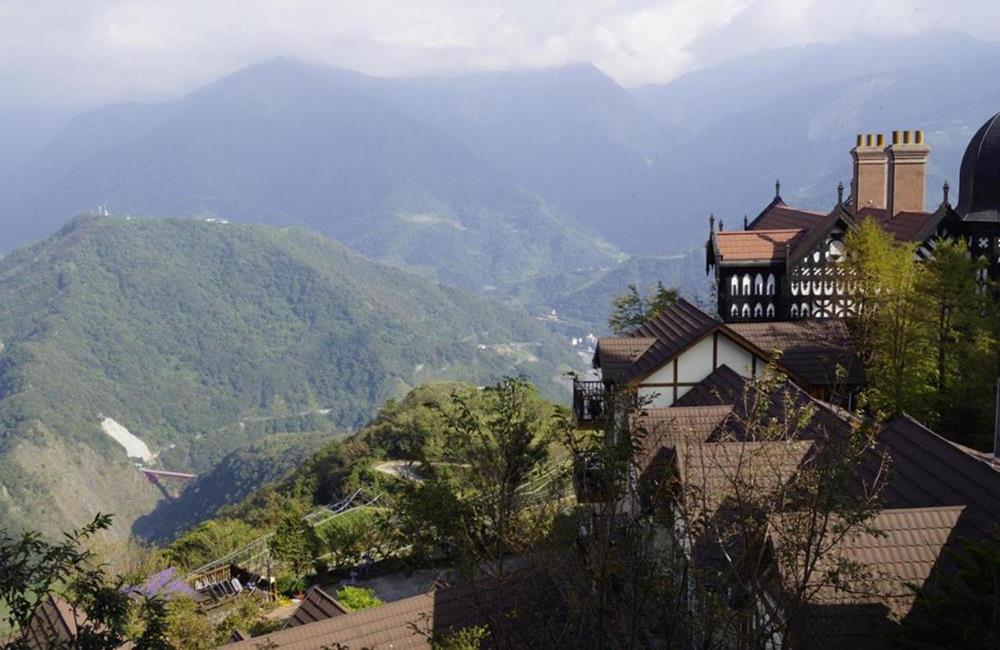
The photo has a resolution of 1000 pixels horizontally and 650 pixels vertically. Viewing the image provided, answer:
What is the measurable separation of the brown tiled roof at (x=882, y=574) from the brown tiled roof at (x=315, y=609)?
802 cm

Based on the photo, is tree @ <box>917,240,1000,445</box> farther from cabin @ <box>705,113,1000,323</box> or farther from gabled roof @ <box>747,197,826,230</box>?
gabled roof @ <box>747,197,826,230</box>

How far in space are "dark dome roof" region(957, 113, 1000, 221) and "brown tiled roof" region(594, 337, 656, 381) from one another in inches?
375

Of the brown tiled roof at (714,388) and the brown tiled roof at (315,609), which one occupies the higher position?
the brown tiled roof at (714,388)

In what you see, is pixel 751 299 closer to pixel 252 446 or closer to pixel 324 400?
pixel 252 446

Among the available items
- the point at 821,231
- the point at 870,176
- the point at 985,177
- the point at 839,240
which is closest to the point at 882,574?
the point at 821,231

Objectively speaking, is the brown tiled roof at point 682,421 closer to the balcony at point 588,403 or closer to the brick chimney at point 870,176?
the balcony at point 588,403

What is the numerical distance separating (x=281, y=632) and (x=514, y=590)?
16.2 ft

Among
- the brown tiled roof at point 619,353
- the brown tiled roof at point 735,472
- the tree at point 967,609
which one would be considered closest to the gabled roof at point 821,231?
the brown tiled roof at point 619,353

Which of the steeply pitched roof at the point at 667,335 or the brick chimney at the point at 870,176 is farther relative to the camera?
the brick chimney at the point at 870,176

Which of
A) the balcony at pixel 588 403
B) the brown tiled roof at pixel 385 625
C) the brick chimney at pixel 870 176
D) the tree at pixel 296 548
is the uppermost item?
the brick chimney at pixel 870 176

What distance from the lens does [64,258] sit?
575 ft

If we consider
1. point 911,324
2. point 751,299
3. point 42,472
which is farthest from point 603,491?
point 42,472

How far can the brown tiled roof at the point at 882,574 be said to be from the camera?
28.0ft

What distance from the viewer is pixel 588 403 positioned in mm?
20109
